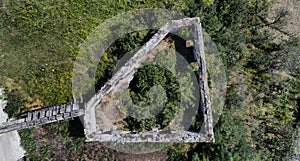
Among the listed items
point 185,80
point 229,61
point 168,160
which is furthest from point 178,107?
point 229,61

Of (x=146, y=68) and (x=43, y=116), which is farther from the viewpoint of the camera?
(x=146, y=68)

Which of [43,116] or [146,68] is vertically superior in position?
[146,68]

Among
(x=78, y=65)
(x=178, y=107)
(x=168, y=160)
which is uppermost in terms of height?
(x=78, y=65)

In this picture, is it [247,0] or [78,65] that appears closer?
[78,65]

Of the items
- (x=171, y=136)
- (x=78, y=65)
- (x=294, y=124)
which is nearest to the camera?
(x=171, y=136)

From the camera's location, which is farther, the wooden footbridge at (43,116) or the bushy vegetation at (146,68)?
the bushy vegetation at (146,68)

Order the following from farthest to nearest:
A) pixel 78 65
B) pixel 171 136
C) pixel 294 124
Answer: pixel 294 124, pixel 78 65, pixel 171 136

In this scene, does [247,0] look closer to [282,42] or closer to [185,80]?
[282,42]

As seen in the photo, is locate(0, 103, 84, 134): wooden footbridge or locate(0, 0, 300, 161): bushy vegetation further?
locate(0, 0, 300, 161): bushy vegetation
